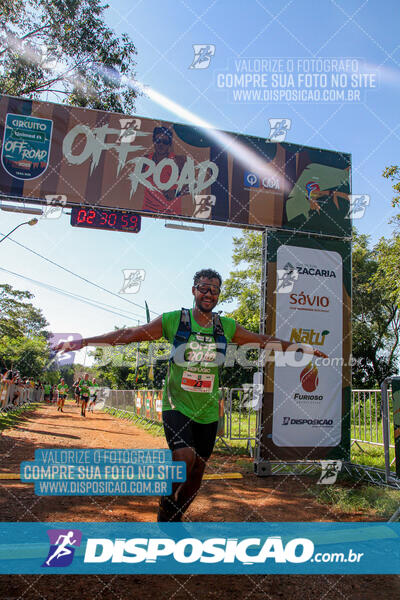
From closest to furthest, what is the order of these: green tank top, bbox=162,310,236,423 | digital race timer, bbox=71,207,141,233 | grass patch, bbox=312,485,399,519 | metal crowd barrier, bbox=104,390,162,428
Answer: green tank top, bbox=162,310,236,423 < grass patch, bbox=312,485,399,519 < digital race timer, bbox=71,207,141,233 < metal crowd barrier, bbox=104,390,162,428

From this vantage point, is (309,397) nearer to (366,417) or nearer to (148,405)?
(366,417)

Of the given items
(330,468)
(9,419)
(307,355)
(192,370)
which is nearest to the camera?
(192,370)

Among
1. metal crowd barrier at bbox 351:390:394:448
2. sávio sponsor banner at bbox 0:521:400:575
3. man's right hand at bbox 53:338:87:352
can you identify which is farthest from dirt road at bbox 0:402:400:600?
metal crowd barrier at bbox 351:390:394:448

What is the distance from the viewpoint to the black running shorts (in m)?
3.34

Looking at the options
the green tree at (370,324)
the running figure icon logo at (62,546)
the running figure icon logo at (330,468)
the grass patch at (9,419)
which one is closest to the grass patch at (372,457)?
the running figure icon logo at (330,468)

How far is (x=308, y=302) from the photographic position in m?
8.05

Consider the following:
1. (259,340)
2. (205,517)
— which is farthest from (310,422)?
(259,340)

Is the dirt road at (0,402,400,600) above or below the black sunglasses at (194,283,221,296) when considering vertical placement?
below

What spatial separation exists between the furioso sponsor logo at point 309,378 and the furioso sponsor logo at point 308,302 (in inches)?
41.0

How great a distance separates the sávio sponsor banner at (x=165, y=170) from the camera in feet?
24.7

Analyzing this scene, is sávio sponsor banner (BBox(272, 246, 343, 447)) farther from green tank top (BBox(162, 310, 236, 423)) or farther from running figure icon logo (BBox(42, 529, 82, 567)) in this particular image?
running figure icon logo (BBox(42, 529, 82, 567))

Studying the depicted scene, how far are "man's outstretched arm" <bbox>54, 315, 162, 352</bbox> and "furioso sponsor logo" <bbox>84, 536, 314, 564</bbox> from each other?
5.10ft

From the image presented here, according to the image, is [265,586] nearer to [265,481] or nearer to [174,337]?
[174,337]

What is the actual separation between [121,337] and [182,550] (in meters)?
1.72
